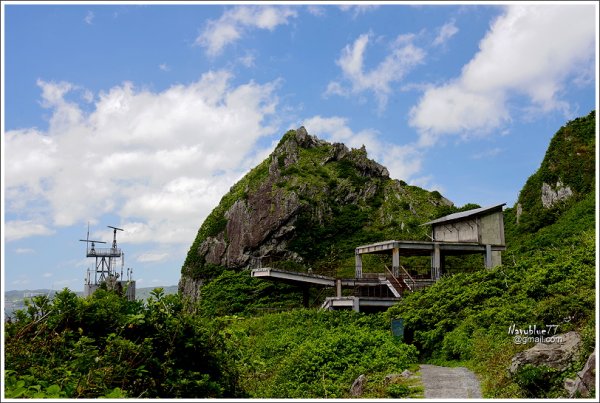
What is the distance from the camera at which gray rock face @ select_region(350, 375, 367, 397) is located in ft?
38.6

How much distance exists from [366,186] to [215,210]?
14.0 metres

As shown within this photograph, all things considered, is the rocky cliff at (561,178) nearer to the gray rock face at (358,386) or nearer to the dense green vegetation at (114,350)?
the gray rock face at (358,386)

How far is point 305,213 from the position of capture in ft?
151

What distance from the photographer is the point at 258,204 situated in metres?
46.6

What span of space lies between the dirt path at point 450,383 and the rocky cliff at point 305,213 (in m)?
29.5

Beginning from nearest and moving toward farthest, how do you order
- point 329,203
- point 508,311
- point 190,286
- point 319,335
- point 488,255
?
point 508,311 < point 319,335 < point 488,255 < point 190,286 < point 329,203

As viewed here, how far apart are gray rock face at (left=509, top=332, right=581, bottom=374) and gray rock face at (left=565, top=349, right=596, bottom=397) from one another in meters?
0.95

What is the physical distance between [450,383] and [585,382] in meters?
3.73

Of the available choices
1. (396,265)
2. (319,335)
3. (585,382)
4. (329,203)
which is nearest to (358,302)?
(396,265)

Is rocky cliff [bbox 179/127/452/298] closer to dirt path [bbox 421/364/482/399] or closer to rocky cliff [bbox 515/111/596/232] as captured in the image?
rocky cliff [bbox 515/111/596/232]

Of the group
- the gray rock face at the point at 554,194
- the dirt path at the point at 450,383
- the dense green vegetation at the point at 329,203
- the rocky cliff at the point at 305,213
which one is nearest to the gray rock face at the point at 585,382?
the dirt path at the point at 450,383

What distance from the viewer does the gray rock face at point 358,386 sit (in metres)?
11.8

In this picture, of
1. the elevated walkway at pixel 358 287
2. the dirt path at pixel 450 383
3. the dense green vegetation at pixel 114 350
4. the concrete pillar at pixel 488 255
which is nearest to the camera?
the dense green vegetation at pixel 114 350

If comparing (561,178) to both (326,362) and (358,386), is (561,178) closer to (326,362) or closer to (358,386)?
(326,362)
